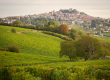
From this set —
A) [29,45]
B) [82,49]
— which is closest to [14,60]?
[82,49]

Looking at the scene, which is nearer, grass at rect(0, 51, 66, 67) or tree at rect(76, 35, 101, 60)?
grass at rect(0, 51, 66, 67)

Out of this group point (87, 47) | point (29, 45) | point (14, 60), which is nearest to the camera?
point (14, 60)

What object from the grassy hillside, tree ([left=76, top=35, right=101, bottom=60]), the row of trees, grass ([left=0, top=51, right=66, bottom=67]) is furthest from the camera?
the grassy hillside

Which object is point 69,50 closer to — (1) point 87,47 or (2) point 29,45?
(1) point 87,47

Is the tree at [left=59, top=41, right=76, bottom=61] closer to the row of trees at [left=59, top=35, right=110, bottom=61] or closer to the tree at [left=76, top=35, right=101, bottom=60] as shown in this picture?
the row of trees at [left=59, top=35, right=110, bottom=61]

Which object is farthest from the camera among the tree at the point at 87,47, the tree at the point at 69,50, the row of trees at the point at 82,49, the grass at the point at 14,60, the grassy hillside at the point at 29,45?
the grassy hillside at the point at 29,45

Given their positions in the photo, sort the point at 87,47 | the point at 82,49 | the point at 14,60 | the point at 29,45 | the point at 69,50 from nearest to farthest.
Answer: the point at 14,60
the point at 69,50
the point at 82,49
the point at 87,47
the point at 29,45

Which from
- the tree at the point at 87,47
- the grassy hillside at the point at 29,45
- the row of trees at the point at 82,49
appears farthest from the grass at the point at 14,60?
the tree at the point at 87,47

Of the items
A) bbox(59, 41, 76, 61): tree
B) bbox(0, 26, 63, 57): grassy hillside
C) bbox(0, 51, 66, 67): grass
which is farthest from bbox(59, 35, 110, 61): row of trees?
bbox(0, 26, 63, 57): grassy hillside

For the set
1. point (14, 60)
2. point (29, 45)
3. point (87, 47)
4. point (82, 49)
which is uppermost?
point (87, 47)

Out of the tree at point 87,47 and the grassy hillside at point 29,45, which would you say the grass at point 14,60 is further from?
the tree at point 87,47

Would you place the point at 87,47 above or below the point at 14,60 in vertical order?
above

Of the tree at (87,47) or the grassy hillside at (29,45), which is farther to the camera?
the grassy hillside at (29,45)

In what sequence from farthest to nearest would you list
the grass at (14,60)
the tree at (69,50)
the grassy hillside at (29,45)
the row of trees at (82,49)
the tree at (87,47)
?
1. the grassy hillside at (29,45)
2. the tree at (87,47)
3. the row of trees at (82,49)
4. the tree at (69,50)
5. the grass at (14,60)
